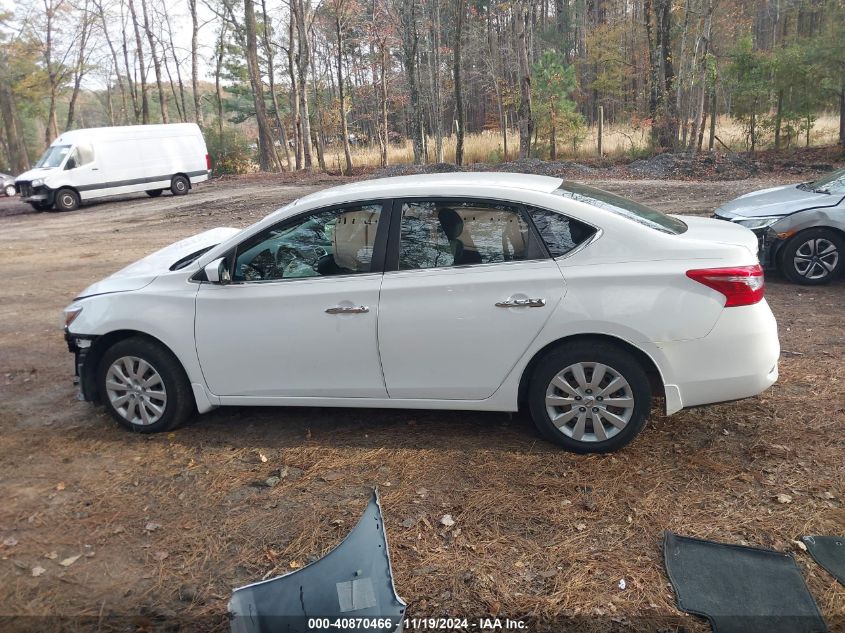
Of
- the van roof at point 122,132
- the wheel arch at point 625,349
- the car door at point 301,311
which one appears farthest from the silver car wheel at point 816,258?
the van roof at point 122,132

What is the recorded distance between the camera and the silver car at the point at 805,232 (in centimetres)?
759

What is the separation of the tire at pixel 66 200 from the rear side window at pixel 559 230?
20838 millimetres

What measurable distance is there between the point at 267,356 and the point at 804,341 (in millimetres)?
4694

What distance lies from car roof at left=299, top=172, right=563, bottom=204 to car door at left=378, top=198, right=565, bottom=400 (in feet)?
0.39

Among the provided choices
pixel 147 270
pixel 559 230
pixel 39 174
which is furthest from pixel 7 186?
pixel 559 230

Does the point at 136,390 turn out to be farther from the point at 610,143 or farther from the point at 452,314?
the point at 610,143

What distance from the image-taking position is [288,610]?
9.33 feet

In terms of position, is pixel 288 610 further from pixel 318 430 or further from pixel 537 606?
pixel 318 430

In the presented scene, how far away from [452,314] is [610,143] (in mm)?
22130

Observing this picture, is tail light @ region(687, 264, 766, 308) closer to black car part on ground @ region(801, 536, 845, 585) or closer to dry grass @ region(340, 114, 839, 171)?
black car part on ground @ region(801, 536, 845, 585)

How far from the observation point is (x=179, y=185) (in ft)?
76.3

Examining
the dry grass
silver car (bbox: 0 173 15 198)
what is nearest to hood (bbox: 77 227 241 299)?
the dry grass

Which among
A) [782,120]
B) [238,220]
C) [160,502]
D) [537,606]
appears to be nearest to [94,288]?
[160,502]

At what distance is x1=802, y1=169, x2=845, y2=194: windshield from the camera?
789 centimetres
